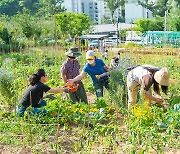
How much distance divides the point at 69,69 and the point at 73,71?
7cm

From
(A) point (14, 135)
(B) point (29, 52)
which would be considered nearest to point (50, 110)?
(A) point (14, 135)

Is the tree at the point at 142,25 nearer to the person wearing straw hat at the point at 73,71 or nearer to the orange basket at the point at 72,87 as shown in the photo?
the person wearing straw hat at the point at 73,71

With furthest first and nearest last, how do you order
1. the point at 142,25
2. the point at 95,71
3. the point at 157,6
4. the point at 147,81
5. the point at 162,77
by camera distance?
the point at 157,6 < the point at 142,25 < the point at 95,71 < the point at 147,81 < the point at 162,77

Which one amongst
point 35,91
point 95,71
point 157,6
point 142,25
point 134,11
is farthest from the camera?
point 134,11

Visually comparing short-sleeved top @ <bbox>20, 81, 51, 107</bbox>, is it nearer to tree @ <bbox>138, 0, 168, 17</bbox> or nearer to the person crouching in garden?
the person crouching in garden

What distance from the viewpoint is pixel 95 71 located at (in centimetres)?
498

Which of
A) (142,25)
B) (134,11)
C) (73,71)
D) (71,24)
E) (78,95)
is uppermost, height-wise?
(134,11)

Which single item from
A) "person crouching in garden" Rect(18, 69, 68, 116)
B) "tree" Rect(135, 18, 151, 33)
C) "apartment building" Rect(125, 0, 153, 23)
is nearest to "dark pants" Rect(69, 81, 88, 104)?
"person crouching in garden" Rect(18, 69, 68, 116)

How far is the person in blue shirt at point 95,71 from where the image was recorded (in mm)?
4859

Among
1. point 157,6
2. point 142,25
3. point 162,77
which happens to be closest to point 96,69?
point 162,77

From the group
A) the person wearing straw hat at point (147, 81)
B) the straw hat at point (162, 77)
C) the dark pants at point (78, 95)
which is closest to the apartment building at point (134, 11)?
the dark pants at point (78, 95)

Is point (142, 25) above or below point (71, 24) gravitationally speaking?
below

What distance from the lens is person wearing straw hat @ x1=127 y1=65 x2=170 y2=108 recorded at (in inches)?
147

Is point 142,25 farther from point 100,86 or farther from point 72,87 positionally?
point 72,87
